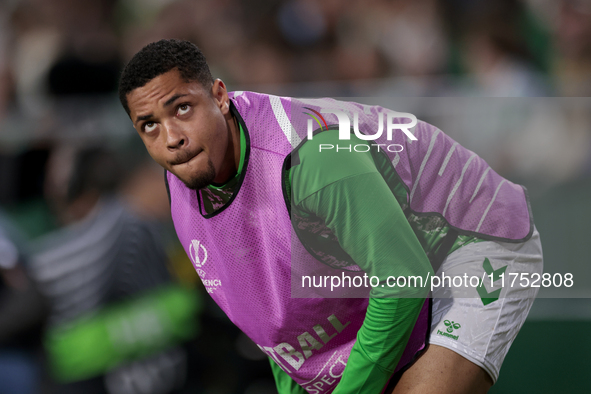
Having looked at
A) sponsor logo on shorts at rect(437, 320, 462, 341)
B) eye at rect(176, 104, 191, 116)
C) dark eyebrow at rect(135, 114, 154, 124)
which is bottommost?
sponsor logo on shorts at rect(437, 320, 462, 341)

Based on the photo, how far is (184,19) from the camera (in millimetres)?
5875

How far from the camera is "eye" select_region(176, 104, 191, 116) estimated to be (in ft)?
7.15

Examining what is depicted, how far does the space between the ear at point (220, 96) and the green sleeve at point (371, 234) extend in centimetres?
36

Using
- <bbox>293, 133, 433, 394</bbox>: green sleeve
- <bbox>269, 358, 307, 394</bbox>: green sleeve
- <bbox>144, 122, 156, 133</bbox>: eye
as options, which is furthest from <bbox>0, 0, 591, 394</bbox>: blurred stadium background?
<bbox>144, 122, 156, 133</bbox>: eye

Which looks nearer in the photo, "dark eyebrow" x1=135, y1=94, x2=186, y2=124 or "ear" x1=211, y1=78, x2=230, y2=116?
"dark eyebrow" x1=135, y1=94, x2=186, y2=124

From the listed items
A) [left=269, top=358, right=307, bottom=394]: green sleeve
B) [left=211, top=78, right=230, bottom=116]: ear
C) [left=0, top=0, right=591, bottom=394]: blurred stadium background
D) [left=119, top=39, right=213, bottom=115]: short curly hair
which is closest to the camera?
[left=119, top=39, right=213, bottom=115]: short curly hair

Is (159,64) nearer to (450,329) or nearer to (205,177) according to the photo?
(205,177)

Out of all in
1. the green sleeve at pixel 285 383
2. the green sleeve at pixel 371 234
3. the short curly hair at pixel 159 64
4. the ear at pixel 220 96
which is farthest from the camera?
the green sleeve at pixel 285 383

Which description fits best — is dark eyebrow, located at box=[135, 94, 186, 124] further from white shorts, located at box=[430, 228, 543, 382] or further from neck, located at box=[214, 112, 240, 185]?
white shorts, located at box=[430, 228, 543, 382]

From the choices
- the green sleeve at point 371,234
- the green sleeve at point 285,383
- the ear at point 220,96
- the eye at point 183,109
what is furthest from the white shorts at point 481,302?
the eye at point 183,109

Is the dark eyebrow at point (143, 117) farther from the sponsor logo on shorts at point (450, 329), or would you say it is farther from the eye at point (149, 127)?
the sponsor logo on shorts at point (450, 329)

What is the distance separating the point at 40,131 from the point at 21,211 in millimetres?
607

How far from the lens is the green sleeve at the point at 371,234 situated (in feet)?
6.64

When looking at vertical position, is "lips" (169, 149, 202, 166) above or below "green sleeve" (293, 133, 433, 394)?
above
